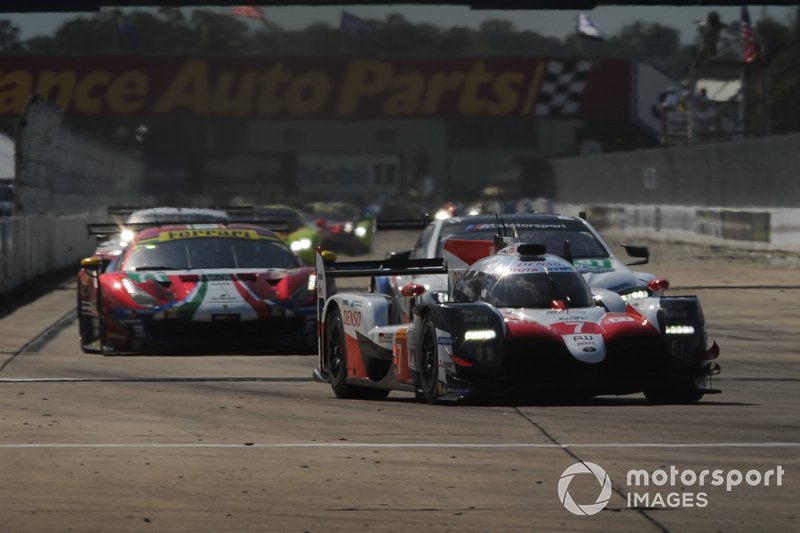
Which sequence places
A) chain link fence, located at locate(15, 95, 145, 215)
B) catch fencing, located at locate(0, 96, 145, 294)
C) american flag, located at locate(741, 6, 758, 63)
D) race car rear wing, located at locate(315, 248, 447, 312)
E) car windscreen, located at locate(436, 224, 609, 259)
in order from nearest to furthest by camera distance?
race car rear wing, located at locate(315, 248, 447, 312) → car windscreen, located at locate(436, 224, 609, 259) → catch fencing, located at locate(0, 96, 145, 294) → chain link fence, located at locate(15, 95, 145, 215) → american flag, located at locate(741, 6, 758, 63)

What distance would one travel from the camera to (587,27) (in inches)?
2746

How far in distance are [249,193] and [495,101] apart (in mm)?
10874

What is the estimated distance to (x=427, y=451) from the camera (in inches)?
338

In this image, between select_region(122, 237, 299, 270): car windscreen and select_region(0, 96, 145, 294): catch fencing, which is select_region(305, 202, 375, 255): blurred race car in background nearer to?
select_region(0, 96, 145, 294): catch fencing

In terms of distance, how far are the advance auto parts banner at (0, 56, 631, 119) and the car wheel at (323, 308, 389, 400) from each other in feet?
184

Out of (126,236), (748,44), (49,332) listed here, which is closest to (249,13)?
(748,44)

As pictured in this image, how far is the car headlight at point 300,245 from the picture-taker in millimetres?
26531

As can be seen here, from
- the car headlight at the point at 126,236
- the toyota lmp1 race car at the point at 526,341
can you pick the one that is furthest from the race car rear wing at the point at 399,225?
the toyota lmp1 race car at the point at 526,341

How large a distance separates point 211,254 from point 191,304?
4.44ft

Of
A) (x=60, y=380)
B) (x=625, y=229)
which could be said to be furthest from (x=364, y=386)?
(x=625, y=229)

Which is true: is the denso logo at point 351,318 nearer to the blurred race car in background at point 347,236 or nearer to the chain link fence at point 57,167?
the chain link fence at point 57,167

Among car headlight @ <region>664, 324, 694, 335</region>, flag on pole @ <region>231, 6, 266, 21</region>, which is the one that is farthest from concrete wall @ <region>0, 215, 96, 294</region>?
flag on pole @ <region>231, 6, 266, 21</region>

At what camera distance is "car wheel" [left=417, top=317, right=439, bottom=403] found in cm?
1056

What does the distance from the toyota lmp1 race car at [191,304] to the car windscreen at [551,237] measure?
1.54 meters
